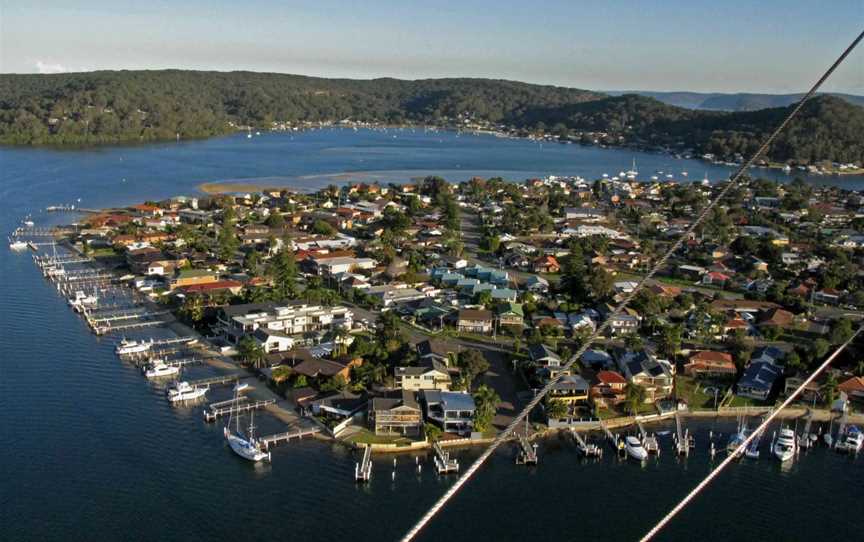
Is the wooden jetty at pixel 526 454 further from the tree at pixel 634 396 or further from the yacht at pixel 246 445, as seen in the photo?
the yacht at pixel 246 445

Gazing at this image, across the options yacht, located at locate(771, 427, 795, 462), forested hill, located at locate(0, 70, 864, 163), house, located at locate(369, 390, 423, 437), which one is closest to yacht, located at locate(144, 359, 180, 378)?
house, located at locate(369, 390, 423, 437)

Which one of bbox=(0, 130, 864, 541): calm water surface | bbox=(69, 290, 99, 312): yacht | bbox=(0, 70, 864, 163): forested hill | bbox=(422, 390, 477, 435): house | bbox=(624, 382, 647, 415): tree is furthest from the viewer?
bbox=(0, 70, 864, 163): forested hill

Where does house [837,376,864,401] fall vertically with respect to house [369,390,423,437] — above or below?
above

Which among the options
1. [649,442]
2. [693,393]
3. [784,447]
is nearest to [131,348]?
[649,442]

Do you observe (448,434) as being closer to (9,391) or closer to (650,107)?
(9,391)

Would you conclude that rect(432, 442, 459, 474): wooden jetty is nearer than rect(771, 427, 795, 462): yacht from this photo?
Yes

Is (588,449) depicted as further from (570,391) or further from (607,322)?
(607,322)

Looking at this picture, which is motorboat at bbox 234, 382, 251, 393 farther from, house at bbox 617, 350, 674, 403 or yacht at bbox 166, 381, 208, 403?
house at bbox 617, 350, 674, 403

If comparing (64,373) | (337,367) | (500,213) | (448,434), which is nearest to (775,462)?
(448,434)
